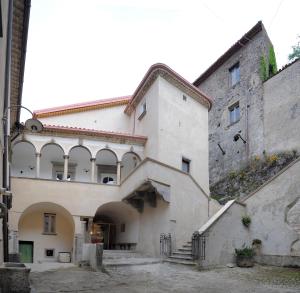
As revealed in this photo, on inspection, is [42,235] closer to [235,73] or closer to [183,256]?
[183,256]

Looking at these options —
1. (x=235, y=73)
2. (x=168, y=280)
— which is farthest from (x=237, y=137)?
(x=168, y=280)

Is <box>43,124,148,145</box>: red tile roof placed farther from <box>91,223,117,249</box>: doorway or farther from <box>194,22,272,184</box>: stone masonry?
<box>194,22,272,184</box>: stone masonry

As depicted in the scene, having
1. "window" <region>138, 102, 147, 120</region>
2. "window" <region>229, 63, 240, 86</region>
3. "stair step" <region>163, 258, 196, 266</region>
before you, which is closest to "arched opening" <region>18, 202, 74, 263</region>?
"stair step" <region>163, 258, 196, 266</region>

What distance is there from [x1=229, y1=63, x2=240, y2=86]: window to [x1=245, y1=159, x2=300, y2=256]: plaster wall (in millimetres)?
16731

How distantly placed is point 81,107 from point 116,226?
754cm

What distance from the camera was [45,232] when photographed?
21.7m

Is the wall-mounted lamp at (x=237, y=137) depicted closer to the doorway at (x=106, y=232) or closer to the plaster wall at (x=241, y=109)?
the plaster wall at (x=241, y=109)

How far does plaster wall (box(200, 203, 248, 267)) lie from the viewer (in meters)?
14.7

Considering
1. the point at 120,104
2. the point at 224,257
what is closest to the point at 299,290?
the point at 224,257

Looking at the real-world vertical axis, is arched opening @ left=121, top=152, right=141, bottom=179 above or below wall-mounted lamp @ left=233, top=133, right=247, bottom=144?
below

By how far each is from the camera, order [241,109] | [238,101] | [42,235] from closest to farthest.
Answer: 1. [42,235]
2. [241,109]
3. [238,101]

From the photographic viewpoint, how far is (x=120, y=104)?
27.5 m

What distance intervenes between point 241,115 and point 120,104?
8.75 meters

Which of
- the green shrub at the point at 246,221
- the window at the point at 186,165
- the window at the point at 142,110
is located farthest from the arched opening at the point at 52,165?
the green shrub at the point at 246,221
